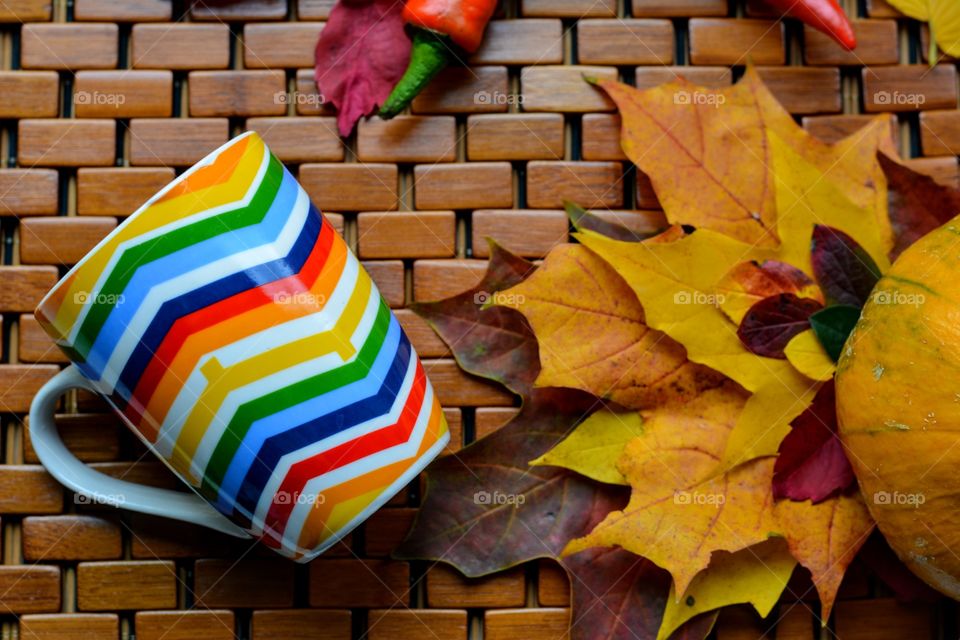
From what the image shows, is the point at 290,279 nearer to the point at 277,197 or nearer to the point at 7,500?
the point at 277,197

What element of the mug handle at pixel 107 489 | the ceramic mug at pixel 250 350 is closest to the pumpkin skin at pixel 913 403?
the ceramic mug at pixel 250 350

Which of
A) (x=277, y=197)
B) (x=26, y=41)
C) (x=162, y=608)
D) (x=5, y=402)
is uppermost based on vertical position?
(x=26, y=41)

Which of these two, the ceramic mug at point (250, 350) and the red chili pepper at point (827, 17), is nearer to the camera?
the ceramic mug at point (250, 350)

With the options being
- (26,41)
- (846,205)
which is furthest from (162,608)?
(846,205)

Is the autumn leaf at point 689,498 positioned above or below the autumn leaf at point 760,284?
below

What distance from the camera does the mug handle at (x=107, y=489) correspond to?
54cm

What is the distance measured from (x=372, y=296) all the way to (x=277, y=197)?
74 mm

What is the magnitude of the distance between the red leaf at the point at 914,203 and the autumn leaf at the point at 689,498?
0.15 meters

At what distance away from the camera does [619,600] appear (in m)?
0.57

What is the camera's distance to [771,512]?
55 cm

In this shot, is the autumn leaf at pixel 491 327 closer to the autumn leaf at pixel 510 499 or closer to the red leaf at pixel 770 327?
the autumn leaf at pixel 510 499

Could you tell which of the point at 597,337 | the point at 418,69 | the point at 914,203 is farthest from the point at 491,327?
the point at 914,203

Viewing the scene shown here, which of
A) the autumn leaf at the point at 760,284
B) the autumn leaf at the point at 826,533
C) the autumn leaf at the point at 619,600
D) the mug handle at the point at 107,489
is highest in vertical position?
the autumn leaf at the point at 760,284

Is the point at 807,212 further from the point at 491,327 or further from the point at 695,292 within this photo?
the point at 491,327
